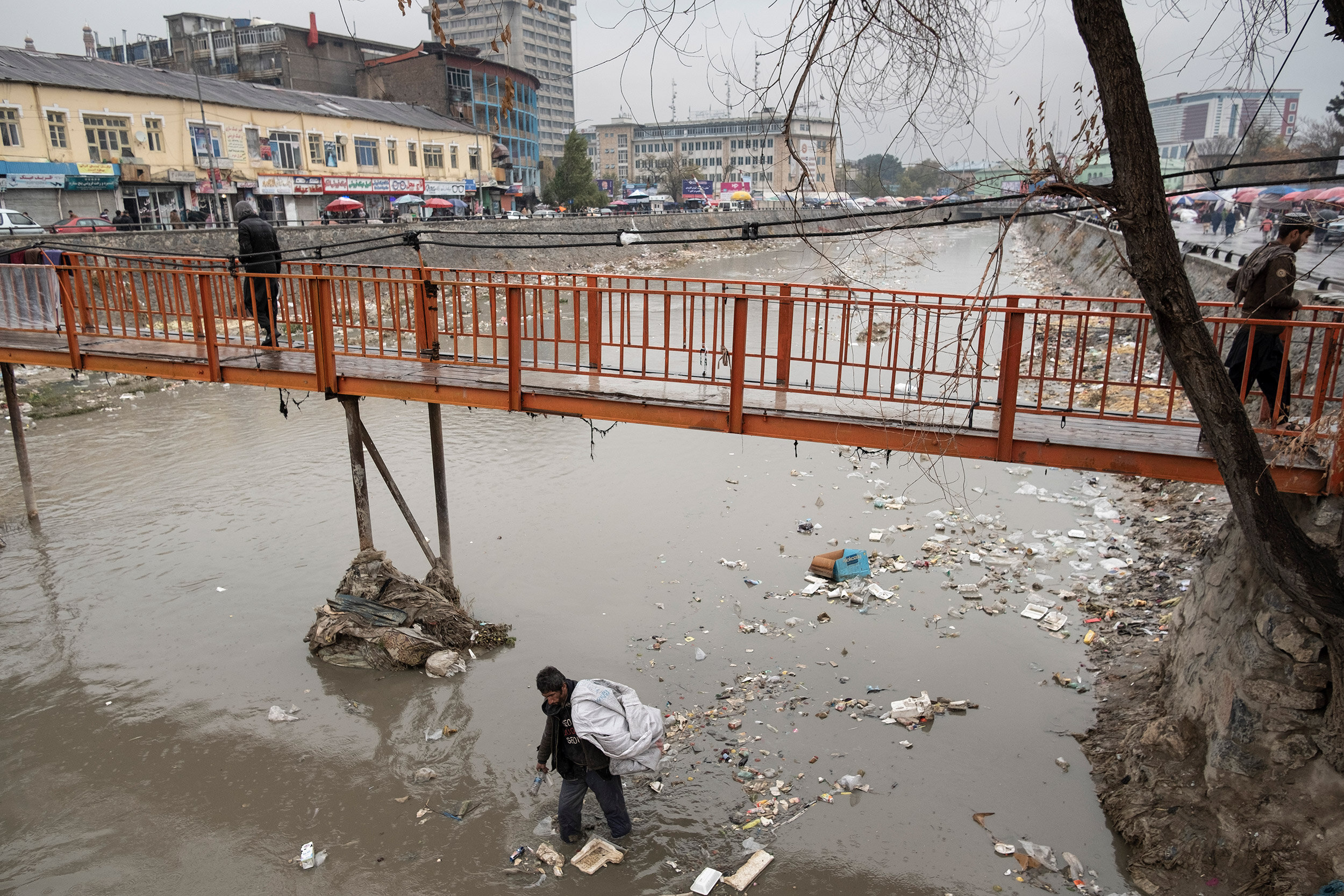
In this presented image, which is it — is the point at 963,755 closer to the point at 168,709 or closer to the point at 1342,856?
the point at 1342,856

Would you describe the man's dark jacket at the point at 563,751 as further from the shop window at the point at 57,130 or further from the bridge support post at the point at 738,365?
the shop window at the point at 57,130

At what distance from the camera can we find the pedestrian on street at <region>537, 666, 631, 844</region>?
4.62 metres

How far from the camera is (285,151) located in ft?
123

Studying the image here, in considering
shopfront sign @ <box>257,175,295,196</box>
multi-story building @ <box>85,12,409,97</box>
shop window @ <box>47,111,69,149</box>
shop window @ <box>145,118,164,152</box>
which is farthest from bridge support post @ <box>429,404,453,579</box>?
multi-story building @ <box>85,12,409,97</box>

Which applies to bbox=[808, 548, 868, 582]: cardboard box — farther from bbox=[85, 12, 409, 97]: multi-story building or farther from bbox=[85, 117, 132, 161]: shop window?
bbox=[85, 12, 409, 97]: multi-story building

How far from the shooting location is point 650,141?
10069cm

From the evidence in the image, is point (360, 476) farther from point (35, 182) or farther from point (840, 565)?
point (35, 182)

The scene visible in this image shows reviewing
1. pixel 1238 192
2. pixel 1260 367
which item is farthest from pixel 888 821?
pixel 1238 192

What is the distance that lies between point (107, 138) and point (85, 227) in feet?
27.3

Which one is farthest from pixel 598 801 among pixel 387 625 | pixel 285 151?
pixel 285 151

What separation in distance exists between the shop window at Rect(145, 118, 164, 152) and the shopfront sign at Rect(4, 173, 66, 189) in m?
4.00

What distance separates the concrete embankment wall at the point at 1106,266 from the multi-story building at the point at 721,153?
59.2 inches

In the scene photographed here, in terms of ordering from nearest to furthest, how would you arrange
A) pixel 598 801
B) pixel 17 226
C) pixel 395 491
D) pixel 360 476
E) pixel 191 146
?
pixel 598 801 → pixel 360 476 → pixel 395 491 → pixel 17 226 → pixel 191 146

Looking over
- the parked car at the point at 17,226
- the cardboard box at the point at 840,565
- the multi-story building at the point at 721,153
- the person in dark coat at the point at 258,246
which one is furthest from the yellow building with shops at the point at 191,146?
the cardboard box at the point at 840,565
